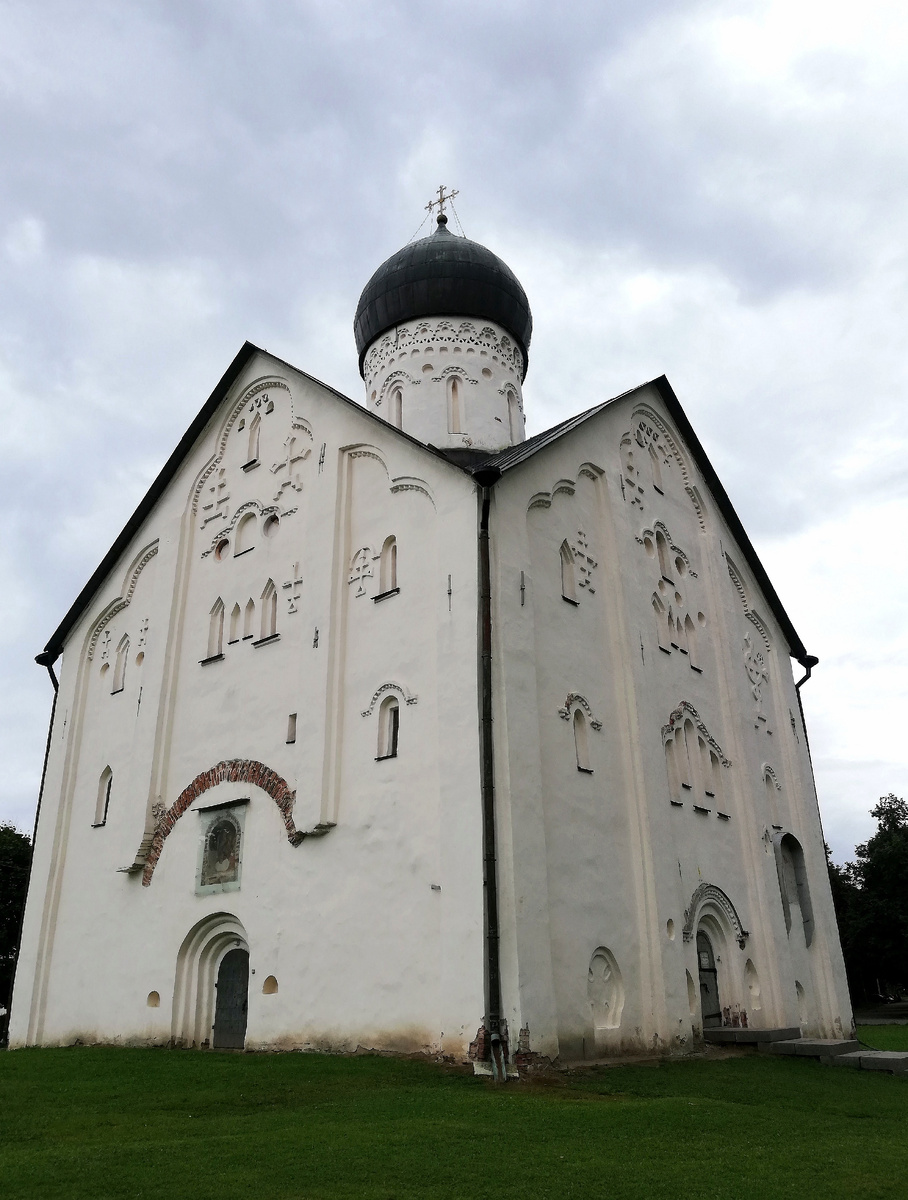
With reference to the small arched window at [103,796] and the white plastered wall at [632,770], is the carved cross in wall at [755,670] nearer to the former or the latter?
the white plastered wall at [632,770]

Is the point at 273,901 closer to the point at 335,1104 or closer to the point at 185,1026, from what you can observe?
the point at 185,1026

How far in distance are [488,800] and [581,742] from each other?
7.62 ft

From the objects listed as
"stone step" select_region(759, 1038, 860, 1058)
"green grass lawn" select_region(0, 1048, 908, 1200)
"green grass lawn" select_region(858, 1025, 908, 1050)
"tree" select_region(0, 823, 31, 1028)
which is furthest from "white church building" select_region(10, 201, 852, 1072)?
"tree" select_region(0, 823, 31, 1028)

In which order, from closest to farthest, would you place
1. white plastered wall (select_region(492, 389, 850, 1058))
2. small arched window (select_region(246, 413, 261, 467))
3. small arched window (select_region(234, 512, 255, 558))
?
white plastered wall (select_region(492, 389, 850, 1058)) < small arched window (select_region(234, 512, 255, 558)) < small arched window (select_region(246, 413, 261, 467))

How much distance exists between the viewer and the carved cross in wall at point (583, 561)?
1320 cm

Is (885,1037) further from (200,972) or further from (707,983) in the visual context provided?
(200,972)

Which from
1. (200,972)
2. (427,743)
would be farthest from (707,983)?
(200,972)

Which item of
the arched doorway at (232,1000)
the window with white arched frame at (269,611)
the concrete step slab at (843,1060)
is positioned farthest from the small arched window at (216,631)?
the concrete step slab at (843,1060)

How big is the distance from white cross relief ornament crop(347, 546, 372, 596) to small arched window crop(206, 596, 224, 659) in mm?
2685

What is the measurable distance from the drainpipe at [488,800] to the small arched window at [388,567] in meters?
1.63

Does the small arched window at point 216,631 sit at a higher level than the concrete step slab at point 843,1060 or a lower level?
higher

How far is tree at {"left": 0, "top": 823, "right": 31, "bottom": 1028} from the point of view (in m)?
26.9

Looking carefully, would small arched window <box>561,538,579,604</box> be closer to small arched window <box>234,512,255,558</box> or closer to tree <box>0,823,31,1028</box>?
small arched window <box>234,512,255,558</box>

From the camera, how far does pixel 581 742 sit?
11953 millimetres
